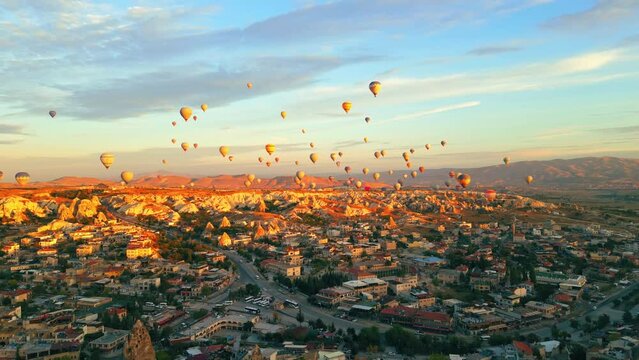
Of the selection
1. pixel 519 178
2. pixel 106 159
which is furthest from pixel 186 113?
pixel 519 178

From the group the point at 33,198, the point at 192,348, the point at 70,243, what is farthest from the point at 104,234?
the point at 192,348

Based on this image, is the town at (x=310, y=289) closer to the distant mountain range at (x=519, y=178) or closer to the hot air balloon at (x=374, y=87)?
the hot air balloon at (x=374, y=87)

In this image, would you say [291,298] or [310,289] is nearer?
[291,298]

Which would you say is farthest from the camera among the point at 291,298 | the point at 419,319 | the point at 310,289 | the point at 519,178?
A: the point at 519,178

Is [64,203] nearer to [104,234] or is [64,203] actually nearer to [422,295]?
[104,234]

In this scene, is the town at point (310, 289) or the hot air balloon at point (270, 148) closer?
the town at point (310, 289)

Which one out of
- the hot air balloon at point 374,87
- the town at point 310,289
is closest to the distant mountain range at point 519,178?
the town at point 310,289

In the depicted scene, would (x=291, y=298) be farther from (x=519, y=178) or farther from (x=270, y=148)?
(x=519, y=178)

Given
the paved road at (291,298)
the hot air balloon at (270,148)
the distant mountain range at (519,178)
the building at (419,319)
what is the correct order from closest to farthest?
the building at (419,319) → the paved road at (291,298) → the hot air balloon at (270,148) → the distant mountain range at (519,178)

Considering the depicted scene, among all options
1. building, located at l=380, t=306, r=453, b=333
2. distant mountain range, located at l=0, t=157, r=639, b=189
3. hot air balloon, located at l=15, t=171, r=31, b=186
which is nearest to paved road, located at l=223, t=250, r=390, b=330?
building, located at l=380, t=306, r=453, b=333
